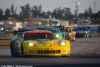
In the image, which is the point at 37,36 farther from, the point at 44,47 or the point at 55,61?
the point at 55,61

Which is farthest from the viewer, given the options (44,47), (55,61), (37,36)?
(37,36)

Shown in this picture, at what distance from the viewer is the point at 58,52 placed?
17.9m

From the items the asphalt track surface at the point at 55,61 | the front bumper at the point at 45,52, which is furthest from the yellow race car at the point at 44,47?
the asphalt track surface at the point at 55,61

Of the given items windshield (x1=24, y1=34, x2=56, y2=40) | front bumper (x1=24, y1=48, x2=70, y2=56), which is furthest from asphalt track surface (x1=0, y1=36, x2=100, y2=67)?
windshield (x1=24, y1=34, x2=56, y2=40)

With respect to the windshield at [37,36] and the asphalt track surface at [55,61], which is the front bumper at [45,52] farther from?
the windshield at [37,36]

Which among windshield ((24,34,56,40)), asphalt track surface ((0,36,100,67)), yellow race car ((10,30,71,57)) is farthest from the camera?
windshield ((24,34,56,40))

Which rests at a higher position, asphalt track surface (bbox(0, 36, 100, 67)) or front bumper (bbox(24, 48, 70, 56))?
front bumper (bbox(24, 48, 70, 56))

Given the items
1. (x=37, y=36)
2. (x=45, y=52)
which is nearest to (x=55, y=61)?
(x=45, y=52)

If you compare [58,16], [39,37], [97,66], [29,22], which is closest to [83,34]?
[39,37]

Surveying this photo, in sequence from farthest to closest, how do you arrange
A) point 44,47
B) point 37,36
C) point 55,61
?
point 37,36
point 44,47
point 55,61

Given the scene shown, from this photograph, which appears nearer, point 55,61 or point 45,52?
point 55,61

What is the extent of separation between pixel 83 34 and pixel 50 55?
3449 centimetres

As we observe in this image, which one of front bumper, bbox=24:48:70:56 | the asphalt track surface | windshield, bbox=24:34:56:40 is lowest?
the asphalt track surface

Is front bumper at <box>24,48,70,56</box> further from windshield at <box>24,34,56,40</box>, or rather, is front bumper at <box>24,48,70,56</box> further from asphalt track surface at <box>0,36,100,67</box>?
windshield at <box>24,34,56,40</box>
